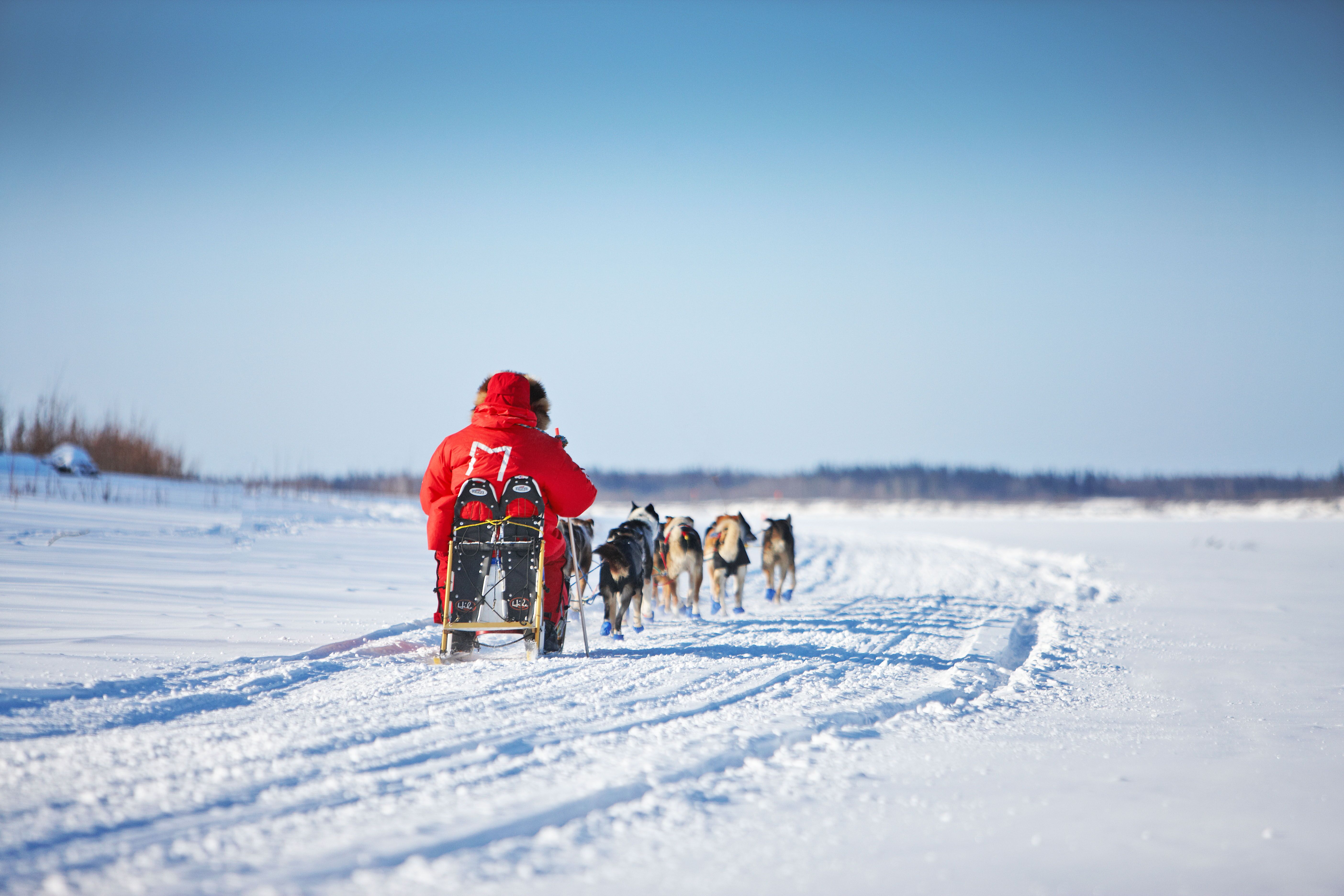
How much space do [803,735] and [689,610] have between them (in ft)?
Answer: 22.4

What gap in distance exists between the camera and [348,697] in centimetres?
441

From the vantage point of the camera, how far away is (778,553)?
40.0ft

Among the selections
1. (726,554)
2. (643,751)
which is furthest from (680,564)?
(643,751)

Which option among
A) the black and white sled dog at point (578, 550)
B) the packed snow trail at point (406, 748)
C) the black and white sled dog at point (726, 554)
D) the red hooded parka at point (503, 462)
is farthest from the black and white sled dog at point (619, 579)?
the black and white sled dog at point (726, 554)

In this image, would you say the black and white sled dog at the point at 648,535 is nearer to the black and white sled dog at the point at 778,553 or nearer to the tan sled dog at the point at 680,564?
the tan sled dog at the point at 680,564

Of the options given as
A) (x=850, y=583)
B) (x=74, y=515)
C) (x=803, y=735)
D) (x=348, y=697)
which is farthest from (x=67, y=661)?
(x=850, y=583)

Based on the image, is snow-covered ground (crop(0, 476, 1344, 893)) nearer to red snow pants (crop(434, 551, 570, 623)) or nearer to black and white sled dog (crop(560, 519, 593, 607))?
red snow pants (crop(434, 551, 570, 623))

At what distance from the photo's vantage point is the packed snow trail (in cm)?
246

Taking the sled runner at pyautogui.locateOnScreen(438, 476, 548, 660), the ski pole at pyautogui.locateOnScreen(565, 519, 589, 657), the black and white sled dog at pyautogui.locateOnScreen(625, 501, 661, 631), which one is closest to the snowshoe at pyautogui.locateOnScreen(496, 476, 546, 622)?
the sled runner at pyautogui.locateOnScreen(438, 476, 548, 660)

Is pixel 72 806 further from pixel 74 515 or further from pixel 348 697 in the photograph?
pixel 74 515

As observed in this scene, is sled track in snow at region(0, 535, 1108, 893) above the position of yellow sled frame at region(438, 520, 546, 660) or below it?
below

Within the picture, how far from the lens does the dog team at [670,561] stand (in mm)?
8352

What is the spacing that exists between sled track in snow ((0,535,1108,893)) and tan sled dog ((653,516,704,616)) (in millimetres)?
3577

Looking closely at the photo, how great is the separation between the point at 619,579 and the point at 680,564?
2.50 meters
